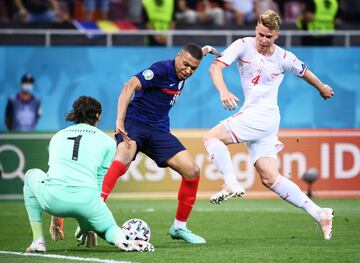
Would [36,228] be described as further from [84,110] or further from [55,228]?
[84,110]

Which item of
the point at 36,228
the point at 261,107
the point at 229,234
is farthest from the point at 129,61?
the point at 36,228

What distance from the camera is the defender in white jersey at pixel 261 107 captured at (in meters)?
11.7

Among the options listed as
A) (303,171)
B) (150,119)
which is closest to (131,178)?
(303,171)

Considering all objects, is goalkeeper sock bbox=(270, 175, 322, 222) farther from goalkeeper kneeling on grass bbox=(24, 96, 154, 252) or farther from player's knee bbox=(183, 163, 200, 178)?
goalkeeper kneeling on grass bbox=(24, 96, 154, 252)

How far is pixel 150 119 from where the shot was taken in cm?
1176

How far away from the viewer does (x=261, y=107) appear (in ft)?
39.5

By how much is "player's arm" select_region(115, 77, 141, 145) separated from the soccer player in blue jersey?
0.22 ft

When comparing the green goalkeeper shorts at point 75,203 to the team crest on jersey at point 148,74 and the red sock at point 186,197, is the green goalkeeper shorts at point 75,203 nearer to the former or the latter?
the red sock at point 186,197

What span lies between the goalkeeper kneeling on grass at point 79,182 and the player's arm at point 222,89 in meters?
1.31

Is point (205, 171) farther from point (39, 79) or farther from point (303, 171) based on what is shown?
point (39, 79)

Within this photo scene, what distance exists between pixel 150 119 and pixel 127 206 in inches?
234

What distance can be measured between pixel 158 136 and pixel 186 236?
1132 millimetres

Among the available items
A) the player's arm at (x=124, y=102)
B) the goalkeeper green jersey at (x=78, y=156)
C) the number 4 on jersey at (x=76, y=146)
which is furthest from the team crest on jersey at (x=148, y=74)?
the number 4 on jersey at (x=76, y=146)

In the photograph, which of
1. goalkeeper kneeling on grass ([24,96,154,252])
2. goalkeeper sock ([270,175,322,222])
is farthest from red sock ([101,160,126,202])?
goalkeeper sock ([270,175,322,222])
